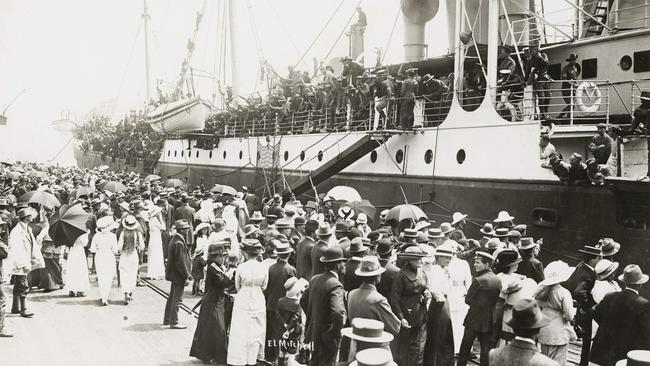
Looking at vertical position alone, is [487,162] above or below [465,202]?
above

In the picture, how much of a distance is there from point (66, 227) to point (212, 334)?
13.8 feet

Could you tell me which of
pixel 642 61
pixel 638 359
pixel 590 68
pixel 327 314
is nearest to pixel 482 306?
pixel 327 314

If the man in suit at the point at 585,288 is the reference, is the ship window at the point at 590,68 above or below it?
above

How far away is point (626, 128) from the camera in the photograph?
11953 millimetres

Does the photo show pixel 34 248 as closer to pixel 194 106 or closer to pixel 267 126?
pixel 267 126

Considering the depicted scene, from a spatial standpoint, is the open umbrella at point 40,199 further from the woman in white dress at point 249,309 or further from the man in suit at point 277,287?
the man in suit at point 277,287

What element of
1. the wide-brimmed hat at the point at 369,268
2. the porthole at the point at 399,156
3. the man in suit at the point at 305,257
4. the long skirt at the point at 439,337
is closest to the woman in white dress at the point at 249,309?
the man in suit at the point at 305,257

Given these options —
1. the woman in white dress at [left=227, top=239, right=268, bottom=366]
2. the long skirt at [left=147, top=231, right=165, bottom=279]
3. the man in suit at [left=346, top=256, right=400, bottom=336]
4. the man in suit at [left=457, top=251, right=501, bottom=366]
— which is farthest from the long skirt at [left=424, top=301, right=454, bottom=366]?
the long skirt at [left=147, top=231, right=165, bottom=279]

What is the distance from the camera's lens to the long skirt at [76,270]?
11.0m

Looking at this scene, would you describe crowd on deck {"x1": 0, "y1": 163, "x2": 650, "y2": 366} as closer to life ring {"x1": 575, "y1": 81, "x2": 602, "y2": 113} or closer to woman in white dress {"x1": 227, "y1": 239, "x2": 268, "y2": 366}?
woman in white dress {"x1": 227, "y1": 239, "x2": 268, "y2": 366}

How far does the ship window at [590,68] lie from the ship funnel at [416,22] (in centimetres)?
981

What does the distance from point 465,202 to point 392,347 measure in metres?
8.59

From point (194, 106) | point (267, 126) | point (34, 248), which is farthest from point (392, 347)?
point (194, 106)

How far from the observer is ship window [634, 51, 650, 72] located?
13.2 m
